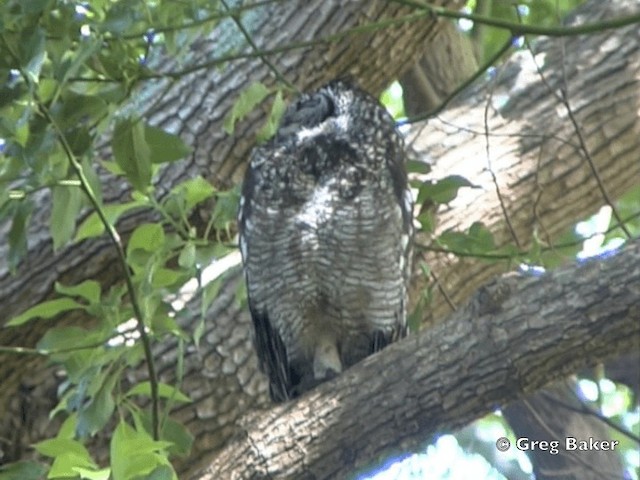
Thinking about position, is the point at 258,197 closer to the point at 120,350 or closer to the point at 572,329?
the point at 120,350

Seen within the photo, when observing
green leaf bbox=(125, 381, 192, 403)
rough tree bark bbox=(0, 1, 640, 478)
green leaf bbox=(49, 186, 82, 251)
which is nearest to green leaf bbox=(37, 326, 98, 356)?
green leaf bbox=(125, 381, 192, 403)

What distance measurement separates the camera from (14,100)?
1.74m

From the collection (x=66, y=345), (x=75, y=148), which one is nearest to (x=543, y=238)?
(x=66, y=345)

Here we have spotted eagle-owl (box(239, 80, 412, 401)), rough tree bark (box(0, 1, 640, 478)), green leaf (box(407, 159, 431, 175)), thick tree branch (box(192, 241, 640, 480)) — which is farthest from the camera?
rough tree bark (box(0, 1, 640, 478))

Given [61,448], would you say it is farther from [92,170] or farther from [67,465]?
[92,170]

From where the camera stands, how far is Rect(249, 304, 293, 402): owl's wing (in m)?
2.67

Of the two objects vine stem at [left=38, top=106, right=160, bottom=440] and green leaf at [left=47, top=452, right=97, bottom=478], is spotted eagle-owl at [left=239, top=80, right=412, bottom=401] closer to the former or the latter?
vine stem at [left=38, top=106, right=160, bottom=440]

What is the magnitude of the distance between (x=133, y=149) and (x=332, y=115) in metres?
0.85

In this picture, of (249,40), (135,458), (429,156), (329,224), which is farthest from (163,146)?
(429,156)

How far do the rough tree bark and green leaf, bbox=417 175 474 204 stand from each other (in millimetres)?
477

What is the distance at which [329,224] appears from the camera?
2490mm

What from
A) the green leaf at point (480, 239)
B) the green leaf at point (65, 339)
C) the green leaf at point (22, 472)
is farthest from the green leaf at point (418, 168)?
the green leaf at point (22, 472)

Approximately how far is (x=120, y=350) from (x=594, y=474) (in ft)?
4.96

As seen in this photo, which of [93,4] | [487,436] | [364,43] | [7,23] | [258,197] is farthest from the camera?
[487,436]
